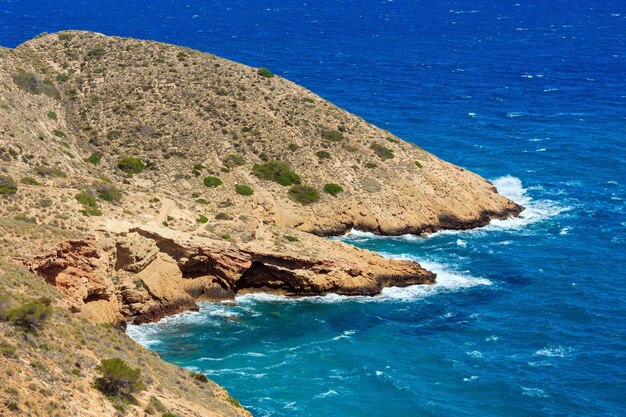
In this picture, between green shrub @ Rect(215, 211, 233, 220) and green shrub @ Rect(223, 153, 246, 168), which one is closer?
green shrub @ Rect(215, 211, 233, 220)

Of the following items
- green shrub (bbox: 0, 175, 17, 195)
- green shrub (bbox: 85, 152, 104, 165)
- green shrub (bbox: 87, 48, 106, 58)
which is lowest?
green shrub (bbox: 0, 175, 17, 195)

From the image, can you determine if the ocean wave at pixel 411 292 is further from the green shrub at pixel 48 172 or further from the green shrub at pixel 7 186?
the green shrub at pixel 7 186

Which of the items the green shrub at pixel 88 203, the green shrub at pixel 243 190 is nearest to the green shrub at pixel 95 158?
the green shrub at pixel 243 190

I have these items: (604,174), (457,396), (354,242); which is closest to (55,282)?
(457,396)

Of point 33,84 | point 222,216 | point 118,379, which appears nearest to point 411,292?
point 222,216

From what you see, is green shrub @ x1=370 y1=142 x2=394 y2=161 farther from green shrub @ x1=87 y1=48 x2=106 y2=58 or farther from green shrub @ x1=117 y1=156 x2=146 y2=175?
green shrub @ x1=87 y1=48 x2=106 y2=58

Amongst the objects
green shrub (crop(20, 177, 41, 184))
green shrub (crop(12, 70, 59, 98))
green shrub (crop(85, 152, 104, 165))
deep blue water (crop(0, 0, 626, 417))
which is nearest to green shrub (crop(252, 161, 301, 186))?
deep blue water (crop(0, 0, 626, 417))
